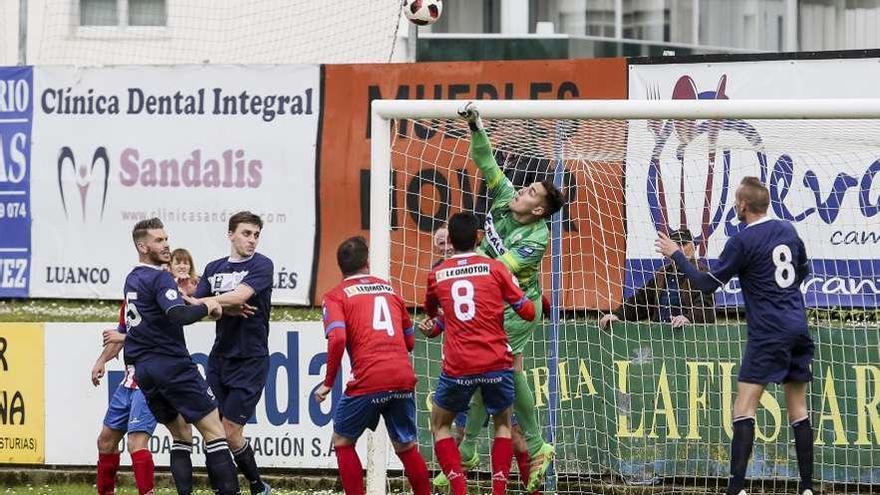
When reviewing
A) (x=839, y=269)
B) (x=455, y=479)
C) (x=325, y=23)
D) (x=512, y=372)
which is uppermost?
(x=325, y=23)

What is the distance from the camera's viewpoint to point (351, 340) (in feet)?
30.3

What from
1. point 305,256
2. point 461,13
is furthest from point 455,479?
point 461,13

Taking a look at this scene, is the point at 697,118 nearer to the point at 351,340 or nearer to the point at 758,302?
the point at 758,302

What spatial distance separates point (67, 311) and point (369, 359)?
19.3 feet

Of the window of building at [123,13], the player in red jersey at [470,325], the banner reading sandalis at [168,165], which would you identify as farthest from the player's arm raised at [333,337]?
the window of building at [123,13]

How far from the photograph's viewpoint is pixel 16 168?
47.4 feet

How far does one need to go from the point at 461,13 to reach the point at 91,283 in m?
10.5

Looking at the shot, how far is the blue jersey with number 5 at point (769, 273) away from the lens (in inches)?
368

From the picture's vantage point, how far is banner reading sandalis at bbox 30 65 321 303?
13961 millimetres

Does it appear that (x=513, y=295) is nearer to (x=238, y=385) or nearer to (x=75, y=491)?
(x=238, y=385)


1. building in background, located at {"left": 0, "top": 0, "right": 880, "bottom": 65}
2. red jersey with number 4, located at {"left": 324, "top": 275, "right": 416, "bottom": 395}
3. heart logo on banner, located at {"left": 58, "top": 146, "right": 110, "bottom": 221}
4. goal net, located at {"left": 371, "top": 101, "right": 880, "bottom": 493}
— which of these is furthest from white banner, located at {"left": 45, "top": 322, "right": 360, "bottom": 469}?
building in background, located at {"left": 0, "top": 0, "right": 880, "bottom": 65}

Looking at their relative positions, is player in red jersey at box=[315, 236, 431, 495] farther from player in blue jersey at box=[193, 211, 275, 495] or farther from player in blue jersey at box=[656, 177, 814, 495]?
player in blue jersey at box=[656, 177, 814, 495]

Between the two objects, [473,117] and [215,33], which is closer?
[473,117]

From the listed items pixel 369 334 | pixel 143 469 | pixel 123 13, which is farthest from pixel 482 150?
pixel 123 13
